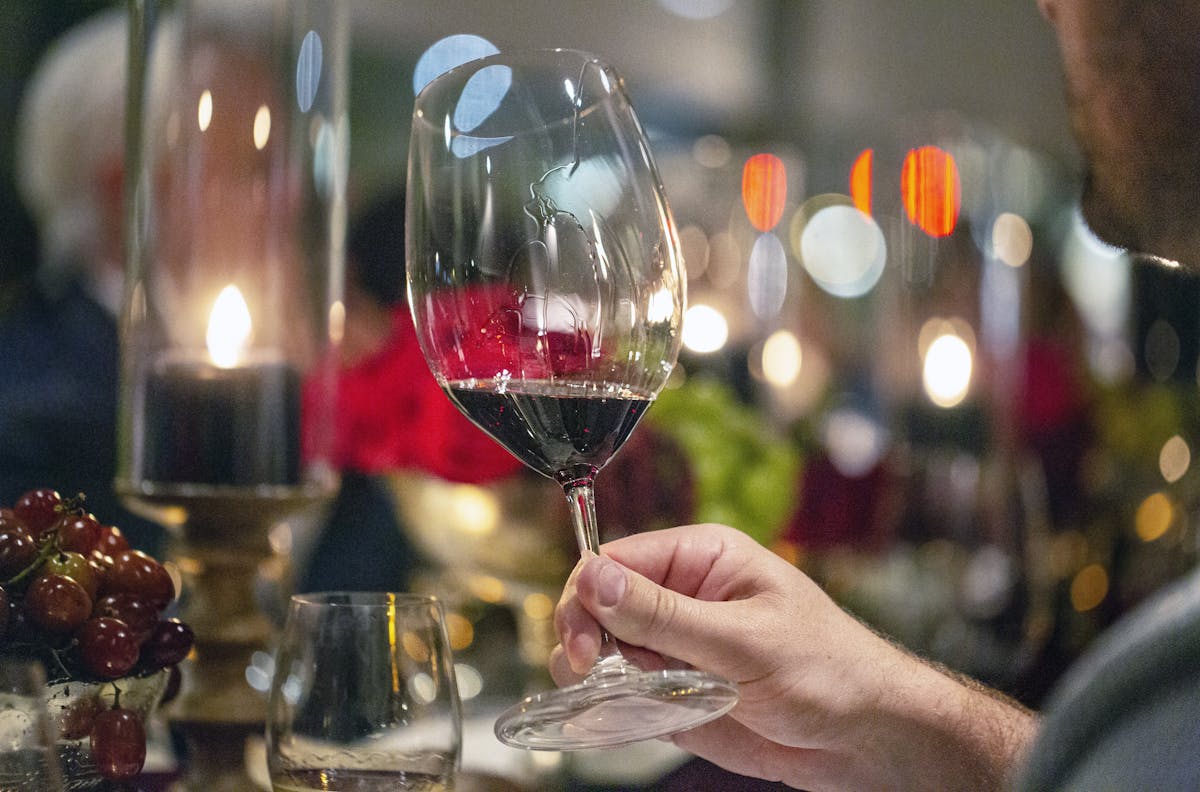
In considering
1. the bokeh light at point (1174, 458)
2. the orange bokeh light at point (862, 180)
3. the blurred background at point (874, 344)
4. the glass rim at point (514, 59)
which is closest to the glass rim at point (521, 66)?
the glass rim at point (514, 59)

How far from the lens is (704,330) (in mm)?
1736

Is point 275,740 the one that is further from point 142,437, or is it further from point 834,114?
point 834,114

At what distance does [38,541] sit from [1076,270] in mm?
4777

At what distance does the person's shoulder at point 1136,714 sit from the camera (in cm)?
35

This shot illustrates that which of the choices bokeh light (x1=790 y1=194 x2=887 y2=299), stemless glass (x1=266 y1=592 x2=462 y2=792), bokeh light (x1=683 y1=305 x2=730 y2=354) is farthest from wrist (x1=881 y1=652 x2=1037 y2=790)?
bokeh light (x1=790 y1=194 x2=887 y2=299)

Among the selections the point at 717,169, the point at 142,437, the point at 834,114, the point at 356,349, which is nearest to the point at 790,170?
the point at 717,169

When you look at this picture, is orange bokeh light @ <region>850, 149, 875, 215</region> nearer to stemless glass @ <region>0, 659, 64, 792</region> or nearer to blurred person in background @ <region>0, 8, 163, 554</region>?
blurred person in background @ <region>0, 8, 163, 554</region>

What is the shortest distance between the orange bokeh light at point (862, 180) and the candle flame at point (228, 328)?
13.6ft

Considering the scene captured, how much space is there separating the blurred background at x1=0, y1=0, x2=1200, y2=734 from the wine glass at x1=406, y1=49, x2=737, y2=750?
12 centimetres

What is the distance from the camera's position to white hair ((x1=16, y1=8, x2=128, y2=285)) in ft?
5.63

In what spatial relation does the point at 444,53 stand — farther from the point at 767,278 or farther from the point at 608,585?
the point at 608,585

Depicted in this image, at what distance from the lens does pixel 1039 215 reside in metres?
5.20

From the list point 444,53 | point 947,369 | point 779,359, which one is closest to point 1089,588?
point 947,369

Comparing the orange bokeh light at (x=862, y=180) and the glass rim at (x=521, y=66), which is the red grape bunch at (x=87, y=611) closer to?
the glass rim at (x=521, y=66)
